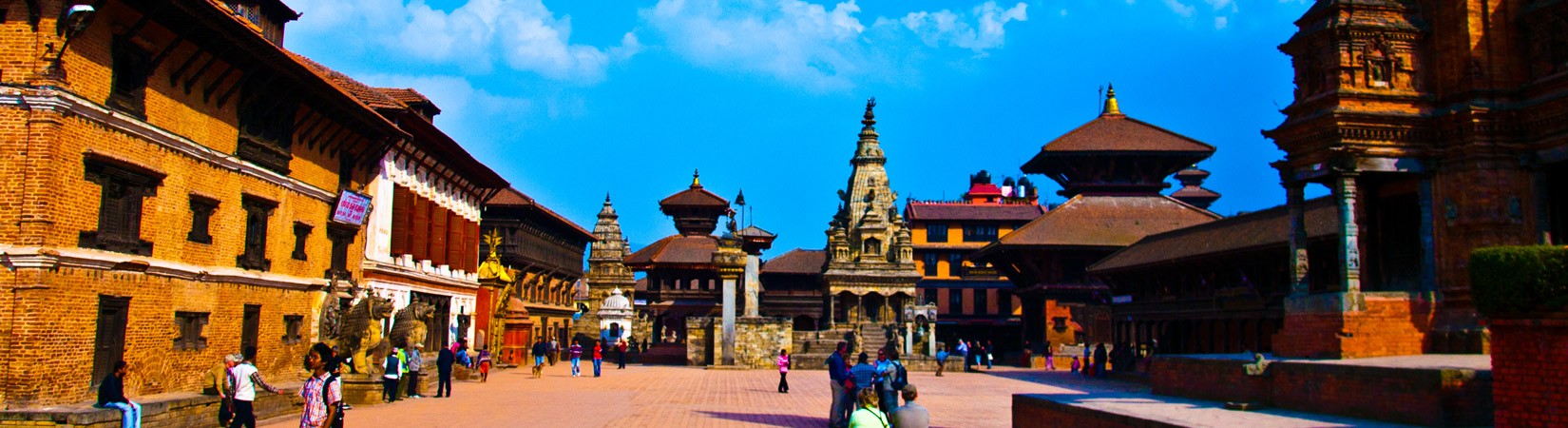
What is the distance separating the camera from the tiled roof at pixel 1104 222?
4719 centimetres

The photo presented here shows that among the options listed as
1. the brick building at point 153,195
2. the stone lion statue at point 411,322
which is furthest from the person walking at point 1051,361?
the brick building at point 153,195

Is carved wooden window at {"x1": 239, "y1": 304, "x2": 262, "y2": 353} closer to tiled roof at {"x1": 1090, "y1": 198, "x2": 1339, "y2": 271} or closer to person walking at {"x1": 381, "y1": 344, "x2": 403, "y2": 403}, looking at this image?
person walking at {"x1": 381, "y1": 344, "x2": 403, "y2": 403}

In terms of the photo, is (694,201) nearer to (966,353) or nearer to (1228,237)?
(966,353)

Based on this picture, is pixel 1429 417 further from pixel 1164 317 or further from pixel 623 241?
pixel 623 241

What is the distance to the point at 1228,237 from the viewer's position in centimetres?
3178

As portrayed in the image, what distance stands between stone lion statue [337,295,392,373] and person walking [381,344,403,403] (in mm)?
349

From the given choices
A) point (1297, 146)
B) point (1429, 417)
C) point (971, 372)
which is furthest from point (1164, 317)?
point (1429, 417)

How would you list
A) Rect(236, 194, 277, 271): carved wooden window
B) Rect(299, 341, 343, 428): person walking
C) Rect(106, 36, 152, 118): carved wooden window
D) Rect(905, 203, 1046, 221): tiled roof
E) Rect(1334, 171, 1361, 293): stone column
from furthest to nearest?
1. Rect(905, 203, 1046, 221): tiled roof
2. Rect(236, 194, 277, 271): carved wooden window
3. Rect(106, 36, 152, 118): carved wooden window
4. Rect(1334, 171, 1361, 293): stone column
5. Rect(299, 341, 343, 428): person walking

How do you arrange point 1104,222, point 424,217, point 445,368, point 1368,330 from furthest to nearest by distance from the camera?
point 1104,222, point 424,217, point 445,368, point 1368,330

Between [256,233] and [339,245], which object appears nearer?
[256,233]

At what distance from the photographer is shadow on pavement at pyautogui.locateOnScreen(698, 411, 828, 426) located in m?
19.2

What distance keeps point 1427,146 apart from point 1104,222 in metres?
33.8

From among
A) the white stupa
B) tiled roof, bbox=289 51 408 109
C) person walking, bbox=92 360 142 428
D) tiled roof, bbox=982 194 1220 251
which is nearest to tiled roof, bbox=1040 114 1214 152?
tiled roof, bbox=982 194 1220 251

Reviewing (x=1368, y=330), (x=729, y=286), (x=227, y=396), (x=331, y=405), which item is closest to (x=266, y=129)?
(x=227, y=396)
